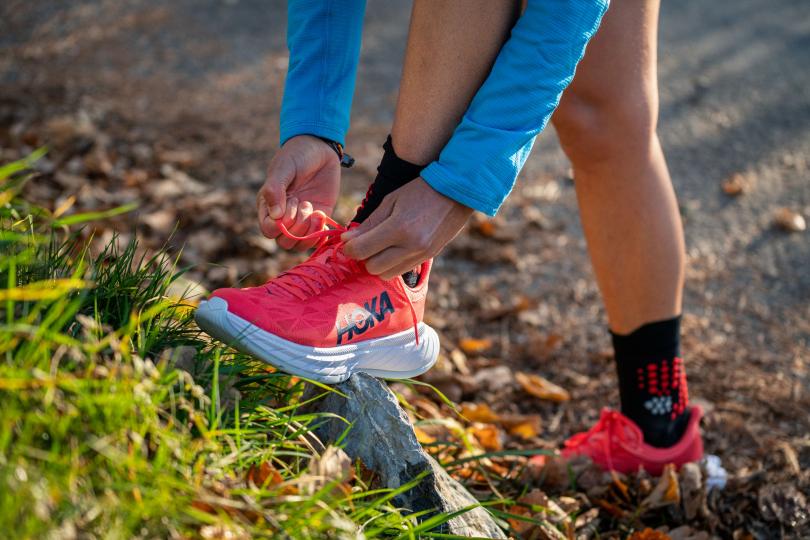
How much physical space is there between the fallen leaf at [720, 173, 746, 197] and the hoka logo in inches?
103

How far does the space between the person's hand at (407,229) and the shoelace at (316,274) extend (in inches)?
3.5

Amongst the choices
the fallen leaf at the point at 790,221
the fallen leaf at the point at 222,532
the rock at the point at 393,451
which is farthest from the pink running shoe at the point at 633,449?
the fallen leaf at the point at 790,221

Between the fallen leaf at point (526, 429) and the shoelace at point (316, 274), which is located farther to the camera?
the fallen leaf at point (526, 429)

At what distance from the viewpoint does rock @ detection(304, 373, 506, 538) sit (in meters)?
1.44

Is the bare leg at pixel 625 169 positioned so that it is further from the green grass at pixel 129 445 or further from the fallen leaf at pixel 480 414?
Result: the green grass at pixel 129 445

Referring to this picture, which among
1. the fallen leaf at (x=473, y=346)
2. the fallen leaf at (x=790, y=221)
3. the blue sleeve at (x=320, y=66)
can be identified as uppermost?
the blue sleeve at (x=320, y=66)

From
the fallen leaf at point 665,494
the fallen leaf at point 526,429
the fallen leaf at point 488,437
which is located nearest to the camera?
the fallen leaf at point 665,494

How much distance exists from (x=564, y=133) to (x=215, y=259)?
1566mm

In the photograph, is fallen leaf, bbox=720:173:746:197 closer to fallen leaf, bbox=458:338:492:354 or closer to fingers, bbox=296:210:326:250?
fallen leaf, bbox=458:338:492:354

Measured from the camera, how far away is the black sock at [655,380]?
6.33ft

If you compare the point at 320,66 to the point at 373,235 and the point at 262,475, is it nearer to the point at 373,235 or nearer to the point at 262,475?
the point at 373,235

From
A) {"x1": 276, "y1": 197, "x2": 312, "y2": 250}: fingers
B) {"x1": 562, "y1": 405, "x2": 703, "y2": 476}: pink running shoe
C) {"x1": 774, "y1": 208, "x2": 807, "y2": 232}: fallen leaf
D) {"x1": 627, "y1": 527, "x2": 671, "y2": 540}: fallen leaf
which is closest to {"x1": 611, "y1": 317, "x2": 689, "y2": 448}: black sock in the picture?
{"x1": 562, "y1": 405, "x2": 703, "y2": 476}: pink running shoe

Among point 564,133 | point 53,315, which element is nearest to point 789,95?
point 564,133

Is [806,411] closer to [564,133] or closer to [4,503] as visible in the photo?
[564,133]
